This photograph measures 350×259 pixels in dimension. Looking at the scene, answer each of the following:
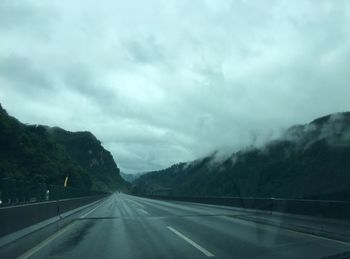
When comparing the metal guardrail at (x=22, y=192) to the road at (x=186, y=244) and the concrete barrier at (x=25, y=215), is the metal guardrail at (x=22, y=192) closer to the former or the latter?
the concrete barrier at (x=25, y=215)

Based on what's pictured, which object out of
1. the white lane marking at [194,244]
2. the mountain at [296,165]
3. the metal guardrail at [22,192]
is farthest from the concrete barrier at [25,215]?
the mountain at [296,165]

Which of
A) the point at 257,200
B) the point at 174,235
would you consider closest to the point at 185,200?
the point at 257,200

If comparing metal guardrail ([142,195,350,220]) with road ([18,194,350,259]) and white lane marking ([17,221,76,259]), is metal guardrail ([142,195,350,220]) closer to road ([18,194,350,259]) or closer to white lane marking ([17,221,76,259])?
road ([18,194,350,259])

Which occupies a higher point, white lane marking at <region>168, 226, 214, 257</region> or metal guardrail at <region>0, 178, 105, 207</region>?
metal guardrail at <region>0, 178, 105, 207</region>

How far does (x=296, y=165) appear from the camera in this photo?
193ft

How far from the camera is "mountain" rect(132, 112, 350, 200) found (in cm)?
4784

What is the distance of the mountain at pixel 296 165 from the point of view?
47844 mm

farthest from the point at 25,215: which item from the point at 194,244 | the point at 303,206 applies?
the point at 303,206

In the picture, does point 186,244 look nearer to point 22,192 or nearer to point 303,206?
point 303,206

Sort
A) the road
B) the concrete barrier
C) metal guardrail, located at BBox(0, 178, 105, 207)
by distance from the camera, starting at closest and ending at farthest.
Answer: the road < the concrete barrier < metal guardrail, located at BBox(0, 178, 105, 207)

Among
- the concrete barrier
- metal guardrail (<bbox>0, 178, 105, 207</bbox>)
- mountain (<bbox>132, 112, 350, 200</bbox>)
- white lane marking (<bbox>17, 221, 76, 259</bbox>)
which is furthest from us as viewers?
mountain (<bbox>132, 112, 350, 200</bbox>)

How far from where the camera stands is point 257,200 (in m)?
32.8

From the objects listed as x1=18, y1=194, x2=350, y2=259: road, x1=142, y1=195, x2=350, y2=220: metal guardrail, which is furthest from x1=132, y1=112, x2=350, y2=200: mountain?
x1=18, y1=194, x2=350, y2=259: road

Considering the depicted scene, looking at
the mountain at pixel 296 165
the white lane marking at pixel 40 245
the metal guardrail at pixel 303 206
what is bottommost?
the white lane marking at pixel 40 245
